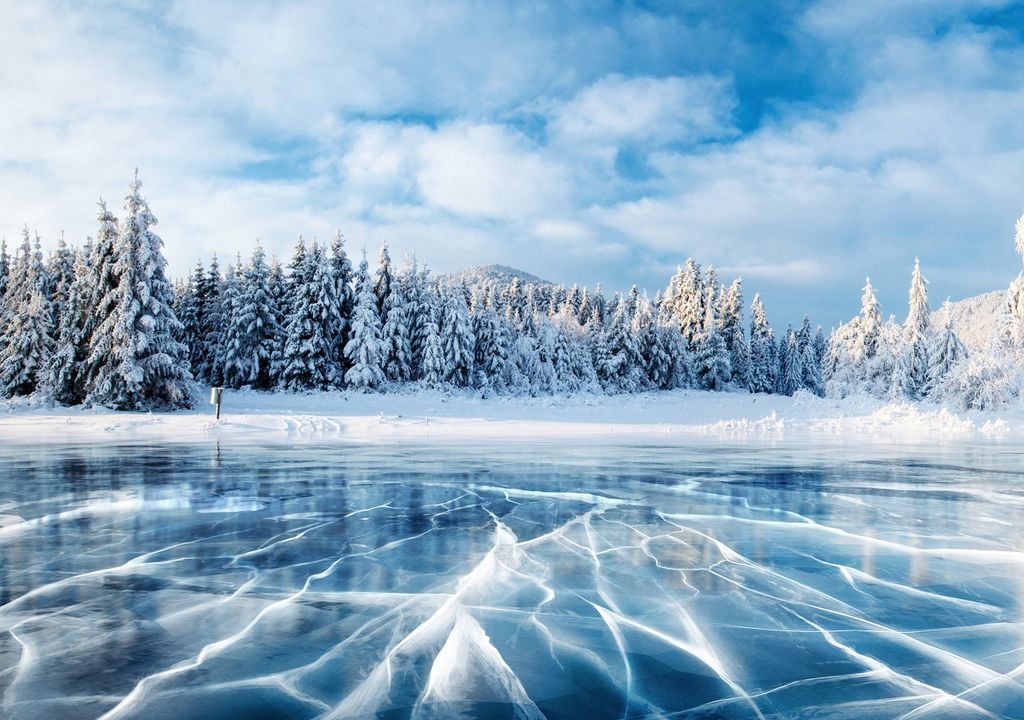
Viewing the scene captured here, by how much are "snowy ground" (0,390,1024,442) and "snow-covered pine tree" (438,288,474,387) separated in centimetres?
1190

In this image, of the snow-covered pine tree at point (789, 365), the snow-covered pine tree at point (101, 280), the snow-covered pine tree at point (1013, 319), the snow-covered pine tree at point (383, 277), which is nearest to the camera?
the snow-covered pine tree at point (101, 280)

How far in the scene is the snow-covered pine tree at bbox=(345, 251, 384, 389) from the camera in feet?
124

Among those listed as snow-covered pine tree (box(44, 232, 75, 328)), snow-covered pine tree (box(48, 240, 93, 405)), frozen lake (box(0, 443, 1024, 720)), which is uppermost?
snow-covered pine tree (box(44, 232, 75, 328))

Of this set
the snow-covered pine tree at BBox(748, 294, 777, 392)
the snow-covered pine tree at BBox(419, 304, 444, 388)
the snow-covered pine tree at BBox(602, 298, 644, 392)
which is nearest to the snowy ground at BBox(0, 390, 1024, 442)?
the snow-covered pine tree at BBox(419, 304, 444, 388)

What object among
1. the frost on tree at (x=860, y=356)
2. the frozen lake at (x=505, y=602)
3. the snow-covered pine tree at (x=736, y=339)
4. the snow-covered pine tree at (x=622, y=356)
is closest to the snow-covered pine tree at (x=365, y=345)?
the snow-covered pine tree at (x=622, y=356)

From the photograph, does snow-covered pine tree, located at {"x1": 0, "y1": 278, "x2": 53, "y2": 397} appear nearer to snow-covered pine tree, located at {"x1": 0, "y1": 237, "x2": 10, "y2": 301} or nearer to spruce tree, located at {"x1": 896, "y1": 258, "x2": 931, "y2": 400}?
snow-covered pine tree, located at {"x1": 0, "y1": 237, "x2": 10, "y2": 301}

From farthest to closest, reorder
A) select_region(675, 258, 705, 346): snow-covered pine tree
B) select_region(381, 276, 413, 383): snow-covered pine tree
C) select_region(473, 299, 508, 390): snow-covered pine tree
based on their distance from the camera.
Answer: select_region(675, 258, 705, 346): snow-covered pine tree, select_region(473, 299, 508, 390): snow-covered pine tree, select_region(381, 276, 413, 383): snow-covered pine tree

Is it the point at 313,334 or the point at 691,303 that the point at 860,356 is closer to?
the point at 691,303

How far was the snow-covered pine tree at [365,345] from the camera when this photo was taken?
37812 millimetres

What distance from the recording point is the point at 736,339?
224 feet

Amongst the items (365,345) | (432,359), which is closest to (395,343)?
(432,359)

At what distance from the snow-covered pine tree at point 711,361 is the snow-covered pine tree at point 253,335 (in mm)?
38276

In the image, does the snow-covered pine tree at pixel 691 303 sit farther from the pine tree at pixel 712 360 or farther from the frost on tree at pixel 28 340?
the frost on tree at pixel 28 340

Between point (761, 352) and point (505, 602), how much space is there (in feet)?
245
